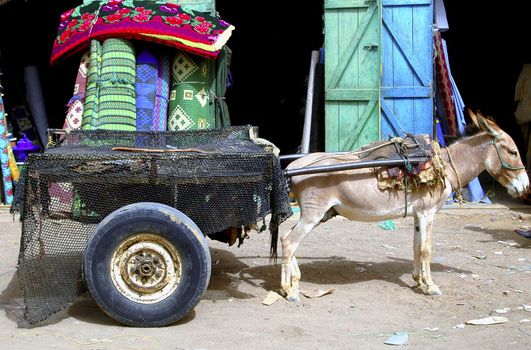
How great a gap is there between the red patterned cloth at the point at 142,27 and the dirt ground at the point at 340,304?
253 cm

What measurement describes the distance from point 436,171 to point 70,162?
309cm

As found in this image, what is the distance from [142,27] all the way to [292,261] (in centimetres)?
423

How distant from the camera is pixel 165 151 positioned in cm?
566

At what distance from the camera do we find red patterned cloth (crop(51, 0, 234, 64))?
9.09m

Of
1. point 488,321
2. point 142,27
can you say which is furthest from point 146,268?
point 142,27

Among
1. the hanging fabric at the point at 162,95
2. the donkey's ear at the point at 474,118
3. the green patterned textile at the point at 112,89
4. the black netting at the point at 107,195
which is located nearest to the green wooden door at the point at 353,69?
the hanging fabric at the point at 162,95

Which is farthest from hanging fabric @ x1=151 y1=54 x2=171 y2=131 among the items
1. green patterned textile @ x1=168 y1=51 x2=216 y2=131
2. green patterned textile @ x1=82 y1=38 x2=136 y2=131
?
green patterned textile @ x1=82 y1=38 x2=136 y2=131

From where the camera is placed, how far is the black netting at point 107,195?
17.1ft

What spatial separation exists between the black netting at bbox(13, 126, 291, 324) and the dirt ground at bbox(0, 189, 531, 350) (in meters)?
0.41

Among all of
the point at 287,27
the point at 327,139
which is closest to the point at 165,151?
the point at 327,139

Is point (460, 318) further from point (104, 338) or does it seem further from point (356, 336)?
point (104, 338)

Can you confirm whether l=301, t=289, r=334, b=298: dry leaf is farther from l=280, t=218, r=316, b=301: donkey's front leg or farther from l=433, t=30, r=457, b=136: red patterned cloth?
l=433, t=30, r=457, b=136: red patterned cloth

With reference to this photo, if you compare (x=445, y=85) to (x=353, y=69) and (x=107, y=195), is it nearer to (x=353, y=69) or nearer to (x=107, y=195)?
(x=353, y=69)

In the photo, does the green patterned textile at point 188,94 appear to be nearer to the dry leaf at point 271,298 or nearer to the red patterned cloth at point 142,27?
the red patterned cloth at point 142,27
